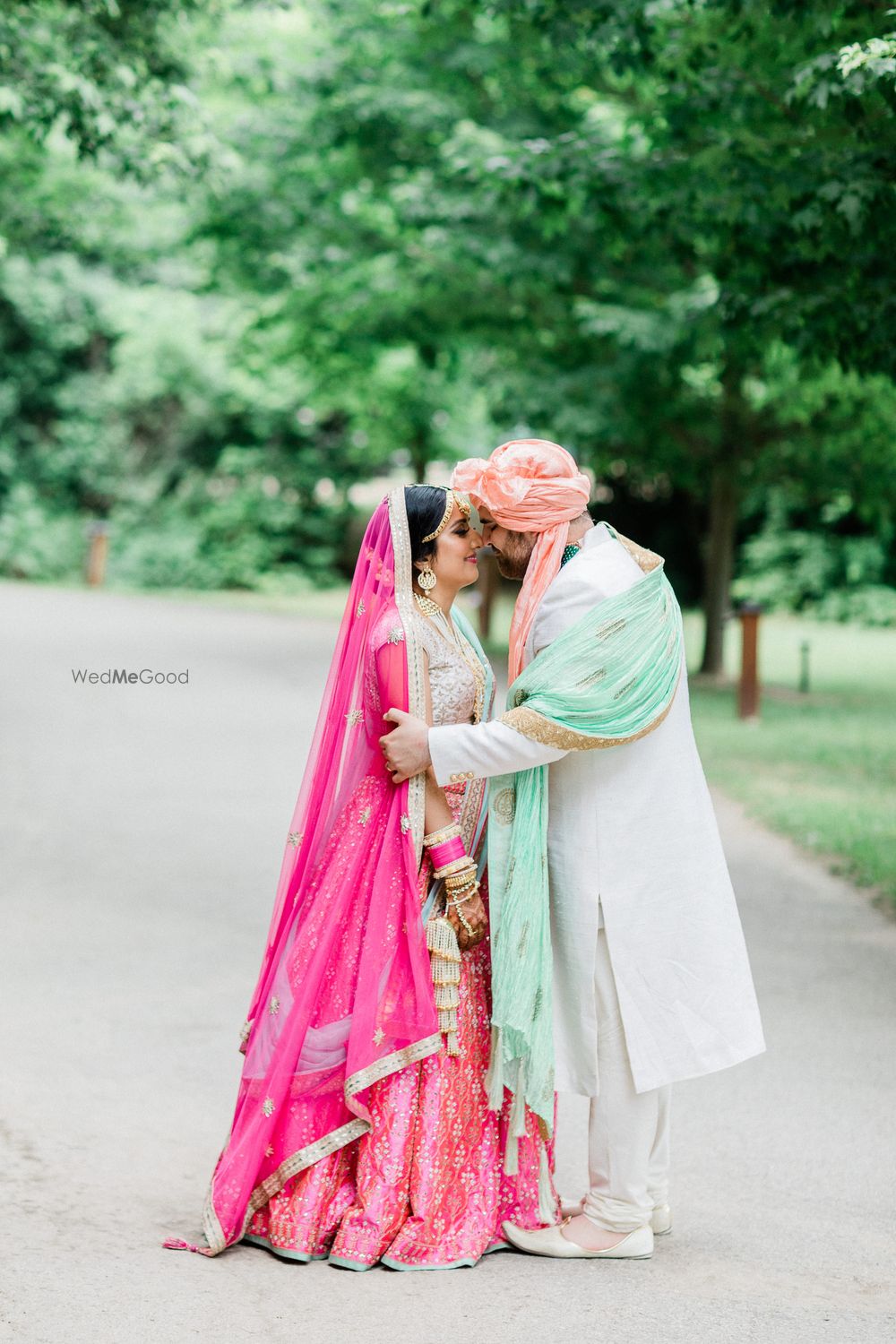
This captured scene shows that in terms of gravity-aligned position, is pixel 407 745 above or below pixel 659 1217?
above

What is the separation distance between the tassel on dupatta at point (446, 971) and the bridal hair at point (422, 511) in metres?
0.92

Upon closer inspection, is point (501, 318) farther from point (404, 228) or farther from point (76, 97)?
point (76, 97)

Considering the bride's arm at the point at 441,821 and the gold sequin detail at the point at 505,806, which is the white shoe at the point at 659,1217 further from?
the gold sequin detail at the point at 505,806

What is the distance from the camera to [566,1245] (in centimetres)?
383

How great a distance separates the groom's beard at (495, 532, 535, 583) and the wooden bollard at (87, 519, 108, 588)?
22538 millimetres

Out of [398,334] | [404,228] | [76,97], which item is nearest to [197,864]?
[76,97]

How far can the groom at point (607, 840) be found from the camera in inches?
144

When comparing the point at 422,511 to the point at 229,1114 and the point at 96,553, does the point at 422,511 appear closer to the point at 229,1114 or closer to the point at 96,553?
the point at 229,1114

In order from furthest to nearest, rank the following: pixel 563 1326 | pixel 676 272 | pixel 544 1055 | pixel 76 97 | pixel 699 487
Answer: pixel 699 487 → pixel 676 272 → pixel 76 97 → pixel 544 1055 → pixel 563 1326

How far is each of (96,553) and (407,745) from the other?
22896 mm

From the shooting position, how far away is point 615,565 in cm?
377

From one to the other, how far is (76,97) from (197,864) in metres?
4.45

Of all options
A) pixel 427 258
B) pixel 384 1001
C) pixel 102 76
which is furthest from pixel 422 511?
pixel 427 258

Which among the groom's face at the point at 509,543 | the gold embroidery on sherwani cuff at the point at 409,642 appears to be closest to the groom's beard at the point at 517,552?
the groom's face at the point at 509,543
